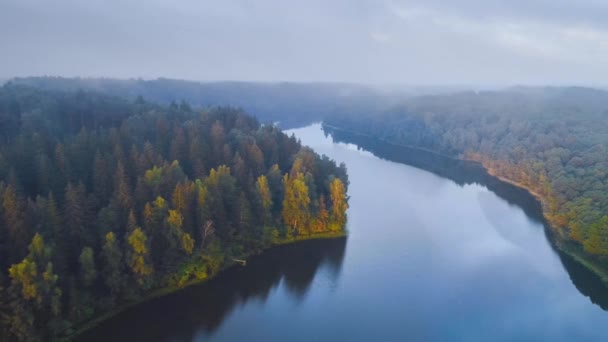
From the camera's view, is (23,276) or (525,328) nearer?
(23,276)

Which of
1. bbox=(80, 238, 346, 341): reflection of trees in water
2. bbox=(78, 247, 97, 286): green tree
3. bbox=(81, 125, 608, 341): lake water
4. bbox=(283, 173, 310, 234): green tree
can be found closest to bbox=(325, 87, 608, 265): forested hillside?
bbox=(81, 125, 608, 341): lake water

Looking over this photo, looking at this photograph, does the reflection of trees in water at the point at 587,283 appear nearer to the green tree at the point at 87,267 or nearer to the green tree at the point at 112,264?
the green tree at the point at 112,264

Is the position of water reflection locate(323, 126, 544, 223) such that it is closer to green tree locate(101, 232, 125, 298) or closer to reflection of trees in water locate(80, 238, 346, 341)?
reflection of trees in water locate(80, 238, 346, 341)

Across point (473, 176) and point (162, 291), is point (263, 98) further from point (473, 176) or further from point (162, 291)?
point (162, 291)

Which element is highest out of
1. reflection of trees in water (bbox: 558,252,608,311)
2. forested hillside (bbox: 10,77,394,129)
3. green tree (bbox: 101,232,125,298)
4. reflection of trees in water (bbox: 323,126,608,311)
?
forested hillside (bbox: 10,77,394,129)

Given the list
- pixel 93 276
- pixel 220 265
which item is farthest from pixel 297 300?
pixel 93 276

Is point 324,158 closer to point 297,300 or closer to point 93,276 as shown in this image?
point 297,300

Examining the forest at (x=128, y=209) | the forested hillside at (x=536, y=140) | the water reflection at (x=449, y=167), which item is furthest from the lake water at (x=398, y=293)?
the water reflection at (x=449, y=167)
